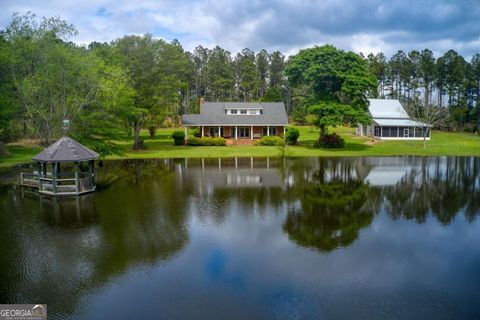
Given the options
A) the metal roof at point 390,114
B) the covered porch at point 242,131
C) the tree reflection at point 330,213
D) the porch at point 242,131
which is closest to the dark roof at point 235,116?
the covered porch at point 242,131

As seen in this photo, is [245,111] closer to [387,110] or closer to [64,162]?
[387,110]

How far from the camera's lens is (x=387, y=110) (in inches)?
2480

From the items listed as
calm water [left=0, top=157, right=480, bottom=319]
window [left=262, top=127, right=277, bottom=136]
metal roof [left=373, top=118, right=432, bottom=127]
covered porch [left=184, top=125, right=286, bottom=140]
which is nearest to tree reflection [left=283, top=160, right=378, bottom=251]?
calm water [left=0, top=157, right=480, bottom=319]

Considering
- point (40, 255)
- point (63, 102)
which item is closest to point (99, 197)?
point (40, 255)

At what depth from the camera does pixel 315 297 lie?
10578 millimetres

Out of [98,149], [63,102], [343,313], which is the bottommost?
[343,313]

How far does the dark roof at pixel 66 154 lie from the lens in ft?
78.0

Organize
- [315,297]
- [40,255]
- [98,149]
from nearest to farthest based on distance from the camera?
1. [315,297]
2. [40,255]
3. [98,149]

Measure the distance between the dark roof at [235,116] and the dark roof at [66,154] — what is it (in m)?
31.4

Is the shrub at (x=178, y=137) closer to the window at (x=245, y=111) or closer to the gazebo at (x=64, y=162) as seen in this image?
the window at (x=245, y=111)

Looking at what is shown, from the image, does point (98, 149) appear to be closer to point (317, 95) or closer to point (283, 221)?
point (283, 221)

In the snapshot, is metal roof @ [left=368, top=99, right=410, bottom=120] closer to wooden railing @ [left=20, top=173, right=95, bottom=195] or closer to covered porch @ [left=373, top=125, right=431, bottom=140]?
covered porch @ [left=373, top=125, right=431, bottom=140]

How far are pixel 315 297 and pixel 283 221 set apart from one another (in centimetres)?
719

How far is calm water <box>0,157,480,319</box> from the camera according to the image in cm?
1038
